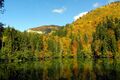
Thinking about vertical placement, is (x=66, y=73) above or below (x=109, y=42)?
below

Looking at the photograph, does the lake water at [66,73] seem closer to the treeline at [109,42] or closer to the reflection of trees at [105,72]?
the reflection of trees at [105,72]

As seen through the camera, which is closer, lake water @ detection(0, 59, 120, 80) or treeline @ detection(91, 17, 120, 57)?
lake water @ detection(0, 59, 120, 80)

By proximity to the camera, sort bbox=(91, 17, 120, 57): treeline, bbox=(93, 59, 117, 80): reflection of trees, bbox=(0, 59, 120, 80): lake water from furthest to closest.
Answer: bbox=(91, 17, 120, 57): treeline
bbox=(0, 59, 120, 80): lake water
bbox=(93, 59, 117, 80): reflection of trees

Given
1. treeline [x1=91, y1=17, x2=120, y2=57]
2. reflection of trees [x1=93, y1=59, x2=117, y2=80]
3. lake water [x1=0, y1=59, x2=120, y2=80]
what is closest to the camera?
reflection of trees [x1=93, y1=59, x2=117, y2=80]

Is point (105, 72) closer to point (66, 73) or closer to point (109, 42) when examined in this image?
point (66, 73)

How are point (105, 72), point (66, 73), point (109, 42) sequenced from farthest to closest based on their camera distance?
point (109, 42) < point (66, 73) < point (105, 72)

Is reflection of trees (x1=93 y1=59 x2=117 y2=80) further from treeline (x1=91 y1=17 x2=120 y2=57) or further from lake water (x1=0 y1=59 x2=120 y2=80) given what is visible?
treeline (x1=91 y1=17 x2=120 y2=57)

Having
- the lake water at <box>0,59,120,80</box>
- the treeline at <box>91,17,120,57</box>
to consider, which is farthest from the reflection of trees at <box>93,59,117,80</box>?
the treeline at <box>91,17,120,57</box>

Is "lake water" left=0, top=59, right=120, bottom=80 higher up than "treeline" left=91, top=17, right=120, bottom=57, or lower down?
lower down

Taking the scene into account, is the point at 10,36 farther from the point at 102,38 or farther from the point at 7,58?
the point at 102,38

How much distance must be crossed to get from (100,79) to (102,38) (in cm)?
13654

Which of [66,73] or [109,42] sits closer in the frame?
[66,73]

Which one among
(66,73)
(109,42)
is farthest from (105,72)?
Answer: (109,42)

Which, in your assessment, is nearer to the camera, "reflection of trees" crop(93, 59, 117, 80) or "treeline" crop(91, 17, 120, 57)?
"reflection of trees" crop(93, 59, 117, 80)
